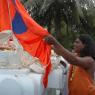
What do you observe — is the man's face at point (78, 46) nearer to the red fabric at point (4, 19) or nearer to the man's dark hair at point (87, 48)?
the man's dark hair at point (87, 48)

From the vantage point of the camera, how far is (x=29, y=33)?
4.29 meters

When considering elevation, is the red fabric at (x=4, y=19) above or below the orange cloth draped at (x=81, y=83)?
above

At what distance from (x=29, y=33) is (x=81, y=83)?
0.70 metres

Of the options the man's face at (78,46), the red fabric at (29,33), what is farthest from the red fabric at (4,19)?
the man's face at (78,46)

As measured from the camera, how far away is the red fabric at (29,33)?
4.15 metres

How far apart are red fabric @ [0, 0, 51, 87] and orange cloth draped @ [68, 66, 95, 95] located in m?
0.27

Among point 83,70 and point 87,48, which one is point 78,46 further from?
point 83,70

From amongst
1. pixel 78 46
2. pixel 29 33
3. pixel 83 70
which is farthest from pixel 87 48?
pixel 29 33

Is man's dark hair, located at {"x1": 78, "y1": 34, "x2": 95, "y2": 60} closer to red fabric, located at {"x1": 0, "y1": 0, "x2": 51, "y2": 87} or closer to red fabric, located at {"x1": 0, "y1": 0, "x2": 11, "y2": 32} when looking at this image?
red fabric, located at {"x1": 0, "y1": 0, "x2": 51, "y2": 87}

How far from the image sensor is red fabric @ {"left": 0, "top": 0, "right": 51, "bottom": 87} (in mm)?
4152

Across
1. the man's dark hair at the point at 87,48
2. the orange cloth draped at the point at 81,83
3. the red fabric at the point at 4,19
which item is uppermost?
the red fabric at the point at 4,19

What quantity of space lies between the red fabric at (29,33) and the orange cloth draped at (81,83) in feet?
0.90

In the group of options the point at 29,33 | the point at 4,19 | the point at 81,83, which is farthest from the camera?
the point at 4,19

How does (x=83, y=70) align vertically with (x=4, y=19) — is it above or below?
below
